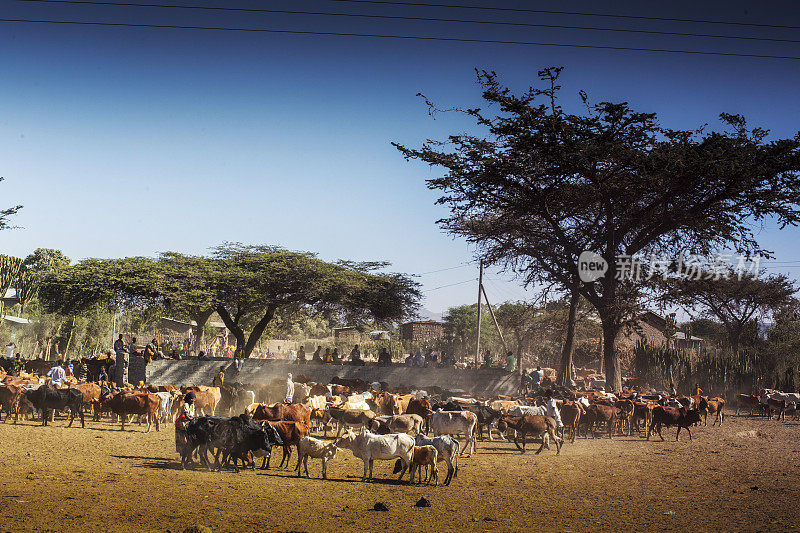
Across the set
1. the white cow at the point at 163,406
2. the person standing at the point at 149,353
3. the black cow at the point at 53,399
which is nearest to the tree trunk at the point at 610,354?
the white cow at the point at 163,406

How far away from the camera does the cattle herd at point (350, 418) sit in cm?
1271

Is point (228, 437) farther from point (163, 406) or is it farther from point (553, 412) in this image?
point (553, 412)

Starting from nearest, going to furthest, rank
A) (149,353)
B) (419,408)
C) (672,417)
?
1. (419,408)
2. (672,417)
3. (149,353)

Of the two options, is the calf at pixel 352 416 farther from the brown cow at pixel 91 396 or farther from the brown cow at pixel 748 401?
the brown cow at pixel 748 401

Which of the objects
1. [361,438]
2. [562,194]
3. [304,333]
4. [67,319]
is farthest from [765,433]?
[304,333]

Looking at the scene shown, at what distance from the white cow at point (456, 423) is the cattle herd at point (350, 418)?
2 cm

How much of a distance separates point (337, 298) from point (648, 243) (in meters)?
16.6

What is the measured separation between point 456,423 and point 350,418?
2.78 meters

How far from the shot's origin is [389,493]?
11.5m

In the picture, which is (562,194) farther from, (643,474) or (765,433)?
(643,474)

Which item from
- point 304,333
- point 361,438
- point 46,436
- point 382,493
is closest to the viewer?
point 382,493

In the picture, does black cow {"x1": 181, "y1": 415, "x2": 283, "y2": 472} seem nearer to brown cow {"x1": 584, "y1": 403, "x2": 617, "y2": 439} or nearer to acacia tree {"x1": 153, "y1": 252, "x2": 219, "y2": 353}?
brown cow {"x1": 584, "y1": 403, "x2": 617, "y2": 439}

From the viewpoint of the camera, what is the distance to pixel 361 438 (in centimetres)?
1268

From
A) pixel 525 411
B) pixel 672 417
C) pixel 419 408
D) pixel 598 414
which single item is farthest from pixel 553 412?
pixel 672 417
